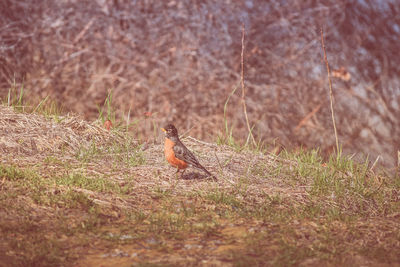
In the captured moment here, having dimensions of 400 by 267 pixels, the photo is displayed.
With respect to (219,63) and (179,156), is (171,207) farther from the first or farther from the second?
(219,63)

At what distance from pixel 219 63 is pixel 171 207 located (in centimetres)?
544

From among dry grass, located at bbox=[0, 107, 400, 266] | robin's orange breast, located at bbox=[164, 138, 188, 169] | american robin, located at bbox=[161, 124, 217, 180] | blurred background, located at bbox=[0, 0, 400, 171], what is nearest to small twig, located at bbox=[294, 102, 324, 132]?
blurred background, located at bbox=[0, 0, 400, 171]

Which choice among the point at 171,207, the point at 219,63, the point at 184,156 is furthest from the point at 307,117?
the point at 171,207

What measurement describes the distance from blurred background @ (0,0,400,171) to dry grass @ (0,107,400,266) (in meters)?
2.37

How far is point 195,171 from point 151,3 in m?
5.26

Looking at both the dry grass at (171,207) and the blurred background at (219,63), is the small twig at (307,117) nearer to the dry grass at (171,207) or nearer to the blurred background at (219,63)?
the blurred background at (219,63)

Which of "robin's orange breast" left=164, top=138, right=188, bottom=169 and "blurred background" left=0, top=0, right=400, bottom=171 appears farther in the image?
"blurred background" left=0, top=0, right=400, bottom=171

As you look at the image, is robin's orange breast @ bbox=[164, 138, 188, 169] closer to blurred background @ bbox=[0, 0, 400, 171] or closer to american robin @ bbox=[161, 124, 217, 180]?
american robin @ bbox=[161, 124, 217, 180]

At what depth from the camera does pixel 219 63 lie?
9.37 meters

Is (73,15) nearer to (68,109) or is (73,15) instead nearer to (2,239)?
(68,109)

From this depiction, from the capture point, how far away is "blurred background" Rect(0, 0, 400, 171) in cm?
881

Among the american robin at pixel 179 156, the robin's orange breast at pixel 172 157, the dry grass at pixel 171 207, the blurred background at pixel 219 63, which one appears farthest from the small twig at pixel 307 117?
the robin's orange breast at pixel 172 157

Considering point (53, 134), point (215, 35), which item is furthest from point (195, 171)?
point (215, 35)

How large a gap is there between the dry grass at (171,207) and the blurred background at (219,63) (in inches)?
93.1
